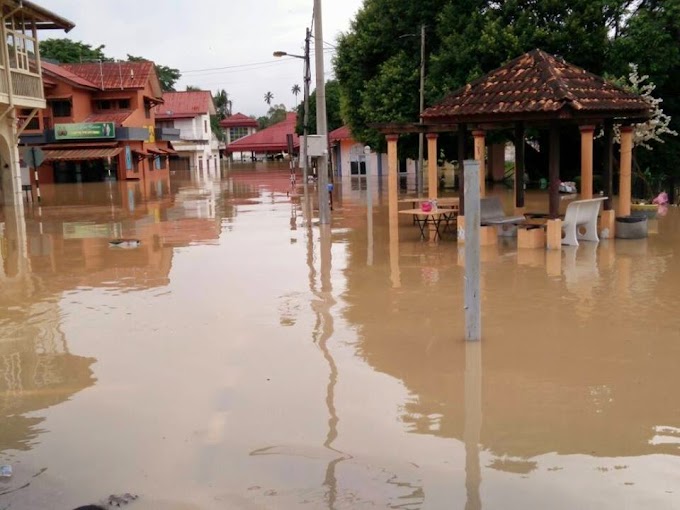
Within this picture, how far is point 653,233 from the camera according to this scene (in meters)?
16.0

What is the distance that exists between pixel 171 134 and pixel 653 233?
48432 mm

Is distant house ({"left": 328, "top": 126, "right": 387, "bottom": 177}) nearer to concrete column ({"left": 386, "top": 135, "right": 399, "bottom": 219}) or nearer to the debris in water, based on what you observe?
concrete column ({"left": 386, "top": 135, "right": 399, "bottom": 219})

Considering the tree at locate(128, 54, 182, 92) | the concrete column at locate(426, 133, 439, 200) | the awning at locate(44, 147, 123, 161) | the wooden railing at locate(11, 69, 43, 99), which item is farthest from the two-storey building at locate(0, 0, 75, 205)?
the tree at locate(128, 54, 182, 92)

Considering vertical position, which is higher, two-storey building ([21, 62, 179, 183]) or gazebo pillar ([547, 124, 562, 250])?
two-storey building ([21, 62, 179, 183])

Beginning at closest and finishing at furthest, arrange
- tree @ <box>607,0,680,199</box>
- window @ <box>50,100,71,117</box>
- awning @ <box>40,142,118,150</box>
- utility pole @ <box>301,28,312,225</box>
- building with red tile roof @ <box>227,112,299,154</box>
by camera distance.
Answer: utility pole @ <box>301,28,312,225</box> < tree @ <box>607,0,680,199</box> < awning @ <box>40,142,118,150</box> < window @ <box>50,100,71,117</box> < building with red tile roof @ <box>227,112,299,154</box>

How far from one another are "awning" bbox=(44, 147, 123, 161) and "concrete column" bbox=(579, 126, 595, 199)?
3414 cm

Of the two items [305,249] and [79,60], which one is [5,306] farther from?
[79,60]

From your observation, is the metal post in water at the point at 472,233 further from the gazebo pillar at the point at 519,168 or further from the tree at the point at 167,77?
the tree at the point at 167,77

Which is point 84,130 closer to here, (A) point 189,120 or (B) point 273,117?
(A) point 189,120

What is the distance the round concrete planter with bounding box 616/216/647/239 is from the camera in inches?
584

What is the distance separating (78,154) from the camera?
146 feet

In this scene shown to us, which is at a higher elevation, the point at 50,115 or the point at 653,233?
the point at 50,115

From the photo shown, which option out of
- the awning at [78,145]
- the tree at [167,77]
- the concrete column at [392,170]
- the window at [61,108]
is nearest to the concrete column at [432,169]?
the concrete column at [392,170]

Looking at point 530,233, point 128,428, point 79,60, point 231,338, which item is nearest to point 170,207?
point 530,233
